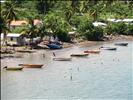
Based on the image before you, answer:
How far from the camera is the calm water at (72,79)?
5350 centimetres

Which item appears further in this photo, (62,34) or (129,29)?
(129,29)

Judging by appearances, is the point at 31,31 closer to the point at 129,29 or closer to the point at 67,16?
the point at 67,16

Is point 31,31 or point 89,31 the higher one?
point 31,31

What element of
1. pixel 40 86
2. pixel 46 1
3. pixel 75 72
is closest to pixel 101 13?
pixel 46 1

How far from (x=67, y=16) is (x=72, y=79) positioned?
55.7m

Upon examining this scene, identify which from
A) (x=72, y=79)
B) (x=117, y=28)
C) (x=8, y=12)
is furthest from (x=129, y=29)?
(x=72, y=79)

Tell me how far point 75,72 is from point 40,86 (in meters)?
10.4

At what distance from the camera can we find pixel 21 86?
58406 millimetres

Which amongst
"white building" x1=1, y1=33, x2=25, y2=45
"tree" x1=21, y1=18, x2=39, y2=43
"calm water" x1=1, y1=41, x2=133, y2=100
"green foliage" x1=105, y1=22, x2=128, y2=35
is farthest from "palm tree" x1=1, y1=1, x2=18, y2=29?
"green foliage" x1=105, y1=22, x2=128, y2=35

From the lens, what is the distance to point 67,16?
117m

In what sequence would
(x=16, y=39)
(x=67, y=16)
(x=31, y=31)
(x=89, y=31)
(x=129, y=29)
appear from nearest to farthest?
(x=31, y=31) → (x=16, y=39) → (x=89, y=31) → (x=67, y=16) → (x=129, y=29)

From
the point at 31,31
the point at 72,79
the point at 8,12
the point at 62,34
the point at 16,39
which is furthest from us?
the point at 62,34

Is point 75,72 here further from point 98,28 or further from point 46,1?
point 46,1

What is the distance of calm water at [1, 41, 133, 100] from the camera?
53500mm
